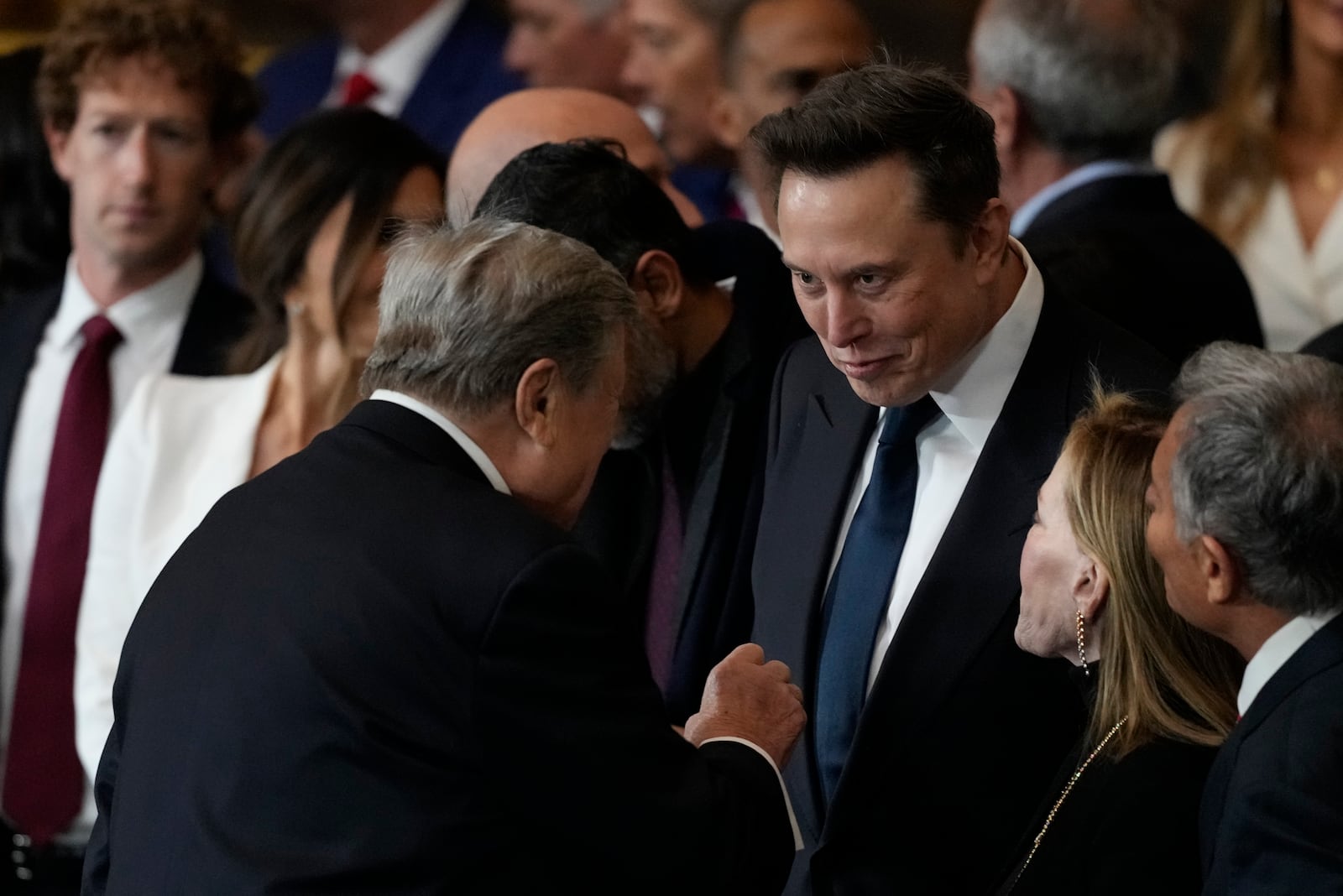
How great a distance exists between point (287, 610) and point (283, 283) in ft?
5.31

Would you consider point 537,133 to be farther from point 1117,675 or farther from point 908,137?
point 1117,675

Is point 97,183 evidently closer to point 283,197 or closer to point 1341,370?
point 283,197

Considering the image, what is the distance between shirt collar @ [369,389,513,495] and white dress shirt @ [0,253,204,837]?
1.88 metres

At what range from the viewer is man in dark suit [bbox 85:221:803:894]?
208cm

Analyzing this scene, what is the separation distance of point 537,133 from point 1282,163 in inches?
76.9

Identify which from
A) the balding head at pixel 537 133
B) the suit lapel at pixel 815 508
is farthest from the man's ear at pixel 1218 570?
the balding head at pixel 537 133

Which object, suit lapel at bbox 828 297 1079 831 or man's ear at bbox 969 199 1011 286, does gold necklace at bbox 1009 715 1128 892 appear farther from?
man's ear at bbox 969 199 1011 286

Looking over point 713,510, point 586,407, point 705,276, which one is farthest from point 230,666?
point 705,276

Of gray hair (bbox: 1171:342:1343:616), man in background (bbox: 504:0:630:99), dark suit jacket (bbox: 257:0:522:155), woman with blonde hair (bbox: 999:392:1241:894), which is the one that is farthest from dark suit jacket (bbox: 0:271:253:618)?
gray hair (bbox: 1171:342:1343:616)

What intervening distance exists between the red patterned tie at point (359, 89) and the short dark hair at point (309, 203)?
4.53 ft

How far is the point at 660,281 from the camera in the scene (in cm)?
307

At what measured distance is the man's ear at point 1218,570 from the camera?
2117 millimetres

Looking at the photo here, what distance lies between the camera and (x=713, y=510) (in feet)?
9.95

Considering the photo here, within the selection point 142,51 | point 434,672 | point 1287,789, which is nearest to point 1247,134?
point 142,51
